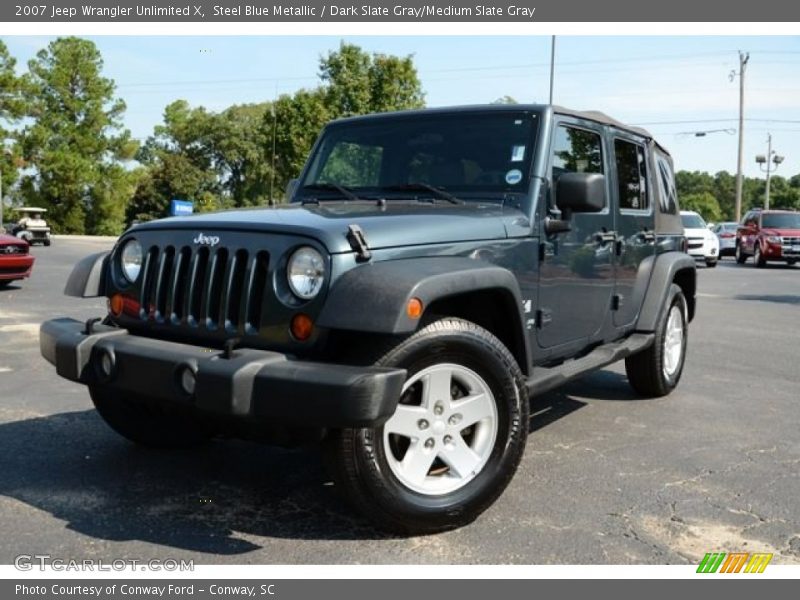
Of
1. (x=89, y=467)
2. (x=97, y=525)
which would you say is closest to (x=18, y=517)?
(x=97, y=525)

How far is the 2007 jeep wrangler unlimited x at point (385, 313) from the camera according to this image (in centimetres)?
315

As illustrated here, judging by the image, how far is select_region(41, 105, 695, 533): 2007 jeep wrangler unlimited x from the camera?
3150 mm

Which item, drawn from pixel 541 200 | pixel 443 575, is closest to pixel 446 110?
pixel 541 200

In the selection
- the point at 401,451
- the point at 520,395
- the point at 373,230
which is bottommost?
the point at 401,451

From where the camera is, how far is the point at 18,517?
143 inches

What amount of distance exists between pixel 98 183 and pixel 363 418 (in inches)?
2231

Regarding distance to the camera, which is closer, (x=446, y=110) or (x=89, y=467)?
(x=89, y=467)

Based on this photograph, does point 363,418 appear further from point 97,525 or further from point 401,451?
point 97,525

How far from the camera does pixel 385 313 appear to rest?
3082mm

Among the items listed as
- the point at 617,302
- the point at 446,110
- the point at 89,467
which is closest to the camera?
the point at 89,467

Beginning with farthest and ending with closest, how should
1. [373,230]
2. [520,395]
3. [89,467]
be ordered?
[89,467]
[520,395]
[373,230]

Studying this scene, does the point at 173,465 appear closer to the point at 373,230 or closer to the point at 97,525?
the point at 97,525

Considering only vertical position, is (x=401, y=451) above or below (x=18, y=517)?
above

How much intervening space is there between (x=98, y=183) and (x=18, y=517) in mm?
55619
